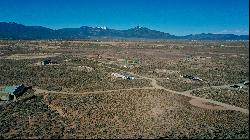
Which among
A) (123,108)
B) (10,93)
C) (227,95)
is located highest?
(10,93)

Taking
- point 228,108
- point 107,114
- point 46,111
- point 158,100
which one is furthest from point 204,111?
point 46,111

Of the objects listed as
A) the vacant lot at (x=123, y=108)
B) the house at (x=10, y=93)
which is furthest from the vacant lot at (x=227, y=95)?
the house at (x=10, y=93)

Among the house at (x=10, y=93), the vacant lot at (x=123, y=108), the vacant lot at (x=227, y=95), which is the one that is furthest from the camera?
the vacant lot at (x=227, y=95)

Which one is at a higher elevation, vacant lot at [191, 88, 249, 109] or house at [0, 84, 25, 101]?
house at [0, 84, 25, 101]

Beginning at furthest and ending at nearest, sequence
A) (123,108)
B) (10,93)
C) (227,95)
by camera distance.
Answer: (227,95)
(10,93)
(123,108)

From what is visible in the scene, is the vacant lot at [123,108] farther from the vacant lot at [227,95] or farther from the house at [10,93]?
the house at [10,93]

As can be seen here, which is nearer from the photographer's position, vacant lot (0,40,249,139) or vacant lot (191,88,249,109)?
vacant lot (0,40,249,139)

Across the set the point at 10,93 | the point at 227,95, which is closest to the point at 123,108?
the point at 10,93

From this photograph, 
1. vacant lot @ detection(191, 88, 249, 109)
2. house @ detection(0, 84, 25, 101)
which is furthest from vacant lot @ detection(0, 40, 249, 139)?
house @ detection(0, 84, 25, 101)

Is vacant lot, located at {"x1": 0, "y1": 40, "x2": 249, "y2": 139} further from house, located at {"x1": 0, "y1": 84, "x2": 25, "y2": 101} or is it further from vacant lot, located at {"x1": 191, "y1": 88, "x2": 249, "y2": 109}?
house, located at {"x1": 0, "y1": 84, "x2": 25, "y2": 101}

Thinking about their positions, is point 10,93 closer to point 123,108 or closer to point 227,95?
point 123,108

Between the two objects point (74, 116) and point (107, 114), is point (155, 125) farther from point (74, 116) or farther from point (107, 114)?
point (74, 116)

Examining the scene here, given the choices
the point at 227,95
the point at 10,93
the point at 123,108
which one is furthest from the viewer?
the point at 227,95
